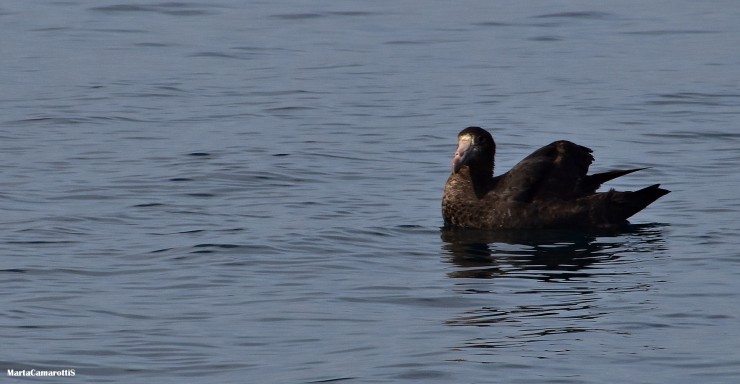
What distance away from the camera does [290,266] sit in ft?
41.6

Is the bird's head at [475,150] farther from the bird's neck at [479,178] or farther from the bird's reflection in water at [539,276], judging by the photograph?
the bird's reflection in water at [539,276]

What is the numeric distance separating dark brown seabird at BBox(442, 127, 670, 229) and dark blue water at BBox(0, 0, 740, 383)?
0.26 meters

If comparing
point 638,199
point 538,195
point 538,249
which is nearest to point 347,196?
point 538,195

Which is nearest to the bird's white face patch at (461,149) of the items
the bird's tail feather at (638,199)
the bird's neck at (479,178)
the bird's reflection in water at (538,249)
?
the bird's neck at (479,178)

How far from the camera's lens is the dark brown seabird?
14.7 meters

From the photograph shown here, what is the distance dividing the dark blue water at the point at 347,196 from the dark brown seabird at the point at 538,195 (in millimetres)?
256

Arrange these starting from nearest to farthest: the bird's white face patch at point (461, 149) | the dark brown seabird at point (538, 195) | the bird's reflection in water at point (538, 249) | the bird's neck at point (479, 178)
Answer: the bird's reflection in water at point (538, 249), the dark brown seabird at point (538, 195), the bird's white face patch at point (461, 149), the bird's neck at point (479, 178)

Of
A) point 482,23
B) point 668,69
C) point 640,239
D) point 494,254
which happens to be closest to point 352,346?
point 494,254

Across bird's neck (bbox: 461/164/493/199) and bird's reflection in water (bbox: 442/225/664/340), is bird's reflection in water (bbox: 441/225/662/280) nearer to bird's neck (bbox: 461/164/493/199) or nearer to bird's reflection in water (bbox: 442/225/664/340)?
bird's reflection in water (bbox: 442/225/664/340)

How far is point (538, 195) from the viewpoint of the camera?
584 inches

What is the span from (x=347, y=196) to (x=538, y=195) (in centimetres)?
206

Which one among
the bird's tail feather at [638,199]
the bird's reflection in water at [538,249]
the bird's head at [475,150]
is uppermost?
the bird's head at [475,150]

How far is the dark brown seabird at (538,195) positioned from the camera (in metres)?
14.7

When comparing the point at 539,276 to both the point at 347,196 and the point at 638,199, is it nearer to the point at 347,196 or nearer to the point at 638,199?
the point at 638,199
